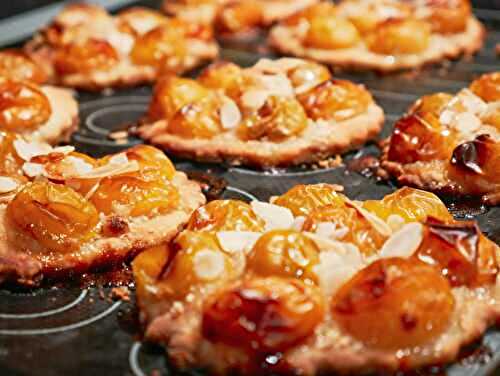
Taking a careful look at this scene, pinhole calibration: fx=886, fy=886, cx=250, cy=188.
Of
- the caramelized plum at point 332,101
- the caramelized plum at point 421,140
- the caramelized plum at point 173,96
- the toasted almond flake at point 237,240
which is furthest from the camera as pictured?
the caramelized plum at point 173,96

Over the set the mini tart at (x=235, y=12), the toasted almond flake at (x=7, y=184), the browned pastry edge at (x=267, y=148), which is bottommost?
the mini tart at (x=235, y=12)

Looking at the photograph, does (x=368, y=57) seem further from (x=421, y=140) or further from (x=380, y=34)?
(x=421, y=140)

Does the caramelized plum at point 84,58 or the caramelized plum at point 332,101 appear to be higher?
the caramelized plum at point 332,101

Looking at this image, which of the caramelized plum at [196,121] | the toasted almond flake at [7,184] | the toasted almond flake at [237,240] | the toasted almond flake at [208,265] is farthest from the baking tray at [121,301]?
the toasted almond flake at [7,184]

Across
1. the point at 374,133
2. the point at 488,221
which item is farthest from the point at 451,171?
the point at 374,133

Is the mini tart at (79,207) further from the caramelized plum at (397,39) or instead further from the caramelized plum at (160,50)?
the caramelized plum at (397,39)

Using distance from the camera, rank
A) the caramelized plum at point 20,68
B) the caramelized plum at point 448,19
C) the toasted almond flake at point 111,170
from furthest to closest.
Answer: the caramelized plum at point 448,19
the caramelized plum at point 20,68
the toasted almond flake at point 111,170

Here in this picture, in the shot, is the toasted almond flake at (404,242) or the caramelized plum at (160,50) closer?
the toasted almond flake at (404,242)
